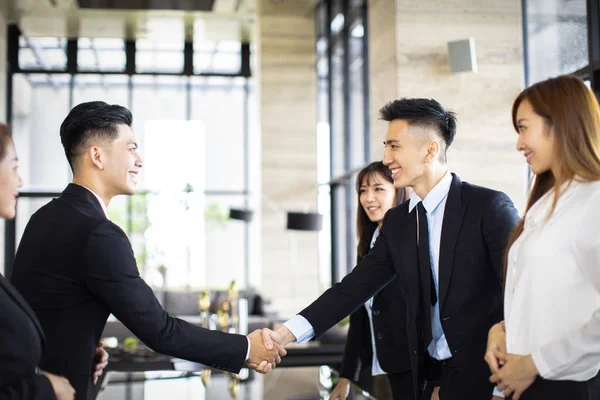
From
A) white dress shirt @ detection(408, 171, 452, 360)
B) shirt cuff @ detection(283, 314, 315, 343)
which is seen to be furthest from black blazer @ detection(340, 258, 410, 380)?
white dress shirt @ detection(408, 171, 452, 360)

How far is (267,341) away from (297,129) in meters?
9.08

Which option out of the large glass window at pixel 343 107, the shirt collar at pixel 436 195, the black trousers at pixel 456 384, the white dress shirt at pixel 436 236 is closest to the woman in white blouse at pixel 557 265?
the black trousers at pixel 456 384

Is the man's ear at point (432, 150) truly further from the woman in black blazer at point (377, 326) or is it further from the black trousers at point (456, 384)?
the black trousers at point (456, 384)

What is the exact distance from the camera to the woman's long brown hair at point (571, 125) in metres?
2.13

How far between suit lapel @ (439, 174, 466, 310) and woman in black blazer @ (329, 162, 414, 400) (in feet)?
1.98

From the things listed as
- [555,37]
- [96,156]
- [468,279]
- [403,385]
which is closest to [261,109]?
[555,37]

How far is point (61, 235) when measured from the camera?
2.44 metres

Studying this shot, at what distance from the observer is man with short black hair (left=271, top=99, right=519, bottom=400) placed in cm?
273

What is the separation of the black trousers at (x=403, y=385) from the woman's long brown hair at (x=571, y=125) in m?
1.34

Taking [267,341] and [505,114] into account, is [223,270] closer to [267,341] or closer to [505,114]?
[505,114]

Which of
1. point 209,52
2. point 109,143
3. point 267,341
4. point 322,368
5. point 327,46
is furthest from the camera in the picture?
point 209,52

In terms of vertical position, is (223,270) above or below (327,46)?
below

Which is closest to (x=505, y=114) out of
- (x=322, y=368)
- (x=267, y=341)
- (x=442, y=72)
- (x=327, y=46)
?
(x=442, y=72)

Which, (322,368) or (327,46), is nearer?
(322,368)
